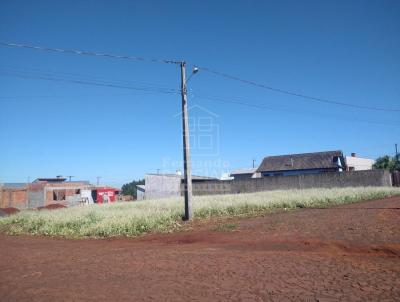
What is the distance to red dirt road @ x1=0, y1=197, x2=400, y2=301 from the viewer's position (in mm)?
5281

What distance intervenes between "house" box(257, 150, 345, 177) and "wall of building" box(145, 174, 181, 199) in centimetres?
1654

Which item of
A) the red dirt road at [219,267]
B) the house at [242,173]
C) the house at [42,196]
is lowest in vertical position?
the red dirt road at [219,267]

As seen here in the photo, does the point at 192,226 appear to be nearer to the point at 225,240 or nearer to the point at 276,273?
the point at 225,240

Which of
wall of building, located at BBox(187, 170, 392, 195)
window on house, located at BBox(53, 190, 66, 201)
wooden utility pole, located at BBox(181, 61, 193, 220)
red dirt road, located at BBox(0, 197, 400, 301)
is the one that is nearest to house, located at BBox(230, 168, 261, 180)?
wall of building, located at BBox(187, 170, 392, 195)

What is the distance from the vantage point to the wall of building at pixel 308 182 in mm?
31469

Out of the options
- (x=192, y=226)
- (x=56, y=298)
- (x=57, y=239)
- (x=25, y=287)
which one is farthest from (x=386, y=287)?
(x=57, y=239)

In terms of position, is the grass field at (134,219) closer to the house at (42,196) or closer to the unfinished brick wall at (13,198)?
the house at (42,196)

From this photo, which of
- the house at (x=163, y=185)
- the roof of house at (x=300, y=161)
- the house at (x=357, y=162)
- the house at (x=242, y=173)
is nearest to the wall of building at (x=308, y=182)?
the house at (x=163, y=185)

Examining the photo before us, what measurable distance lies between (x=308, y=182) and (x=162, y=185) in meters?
17.7

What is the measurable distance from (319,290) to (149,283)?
2728 millimetres

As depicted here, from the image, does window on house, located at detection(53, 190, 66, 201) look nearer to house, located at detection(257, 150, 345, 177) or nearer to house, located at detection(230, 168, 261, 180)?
house, located at detection(257, 150, 345, 177)

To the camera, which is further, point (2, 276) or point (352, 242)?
point (352, 242)

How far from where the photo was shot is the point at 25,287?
600cm

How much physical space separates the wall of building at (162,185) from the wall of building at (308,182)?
177 inches
